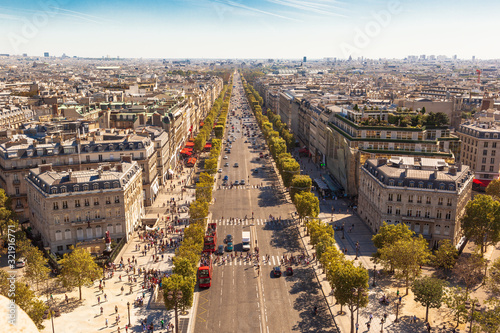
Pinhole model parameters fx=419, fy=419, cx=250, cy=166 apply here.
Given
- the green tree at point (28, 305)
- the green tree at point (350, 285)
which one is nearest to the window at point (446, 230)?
the green tree at point (350, 285)

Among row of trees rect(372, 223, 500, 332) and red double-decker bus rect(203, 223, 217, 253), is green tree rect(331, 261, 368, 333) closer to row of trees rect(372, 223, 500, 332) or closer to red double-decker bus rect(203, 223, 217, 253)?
row of trees rect(372, 223, 500, 332)

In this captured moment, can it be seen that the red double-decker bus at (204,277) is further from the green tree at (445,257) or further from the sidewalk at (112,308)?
the green tree at (445,257)

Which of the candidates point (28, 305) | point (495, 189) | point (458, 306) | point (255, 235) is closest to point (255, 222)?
point (255, 235)

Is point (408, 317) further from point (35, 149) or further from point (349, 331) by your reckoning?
point (35, 149)

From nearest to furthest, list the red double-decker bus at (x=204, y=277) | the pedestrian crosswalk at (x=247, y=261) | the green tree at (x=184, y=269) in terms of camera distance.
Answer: the green tree at (x=184, y=269), the red double-decker bus at (x=204, y=277), the pedestrian crosswalk at (x=247, y=261)

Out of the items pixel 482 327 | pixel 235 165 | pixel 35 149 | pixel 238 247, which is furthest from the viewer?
pixel 235 165

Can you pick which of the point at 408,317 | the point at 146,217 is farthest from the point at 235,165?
the point at 408,317
